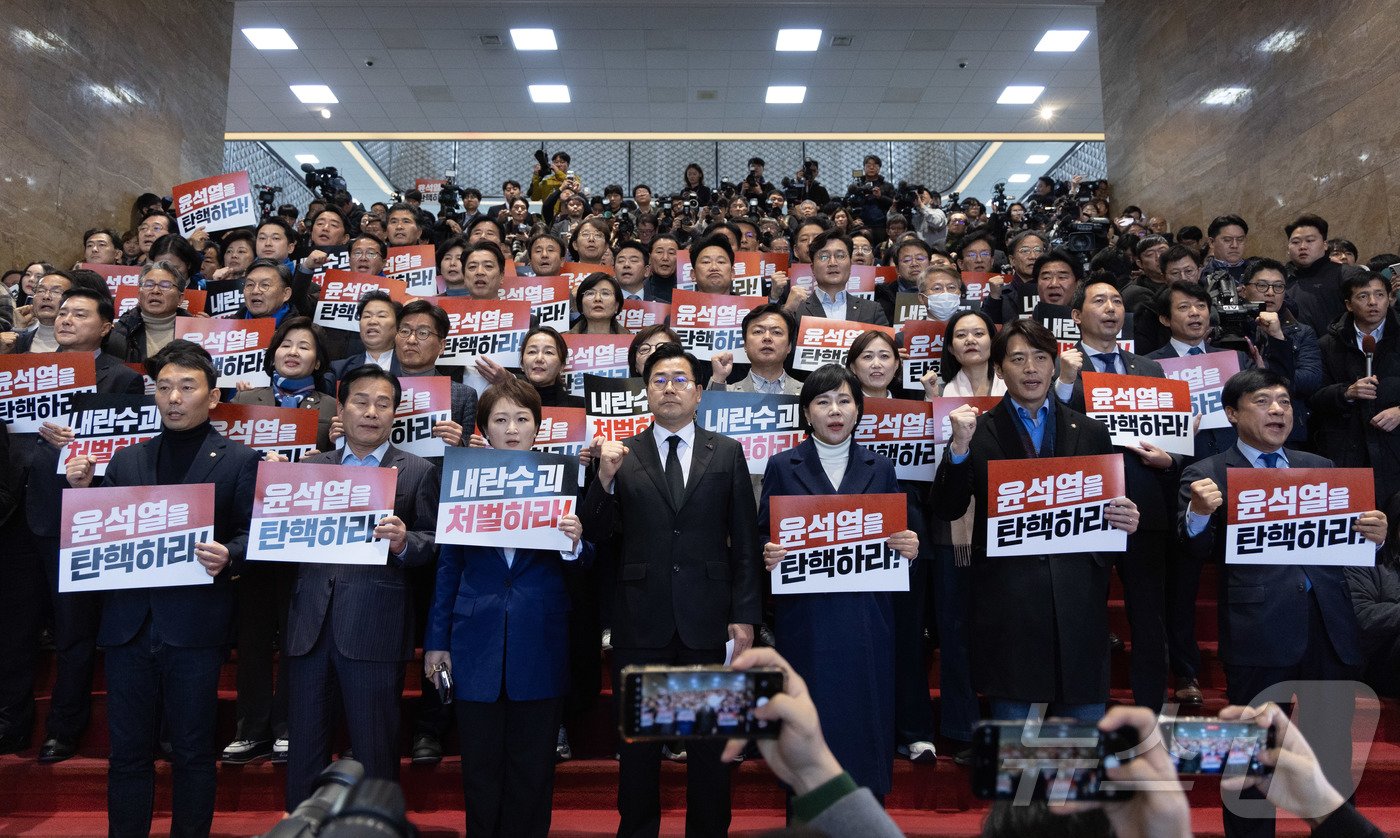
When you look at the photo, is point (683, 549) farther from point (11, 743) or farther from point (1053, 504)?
point (11, 743)

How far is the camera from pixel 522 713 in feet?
10.9

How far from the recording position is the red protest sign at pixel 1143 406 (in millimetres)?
4082

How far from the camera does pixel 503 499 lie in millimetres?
3361

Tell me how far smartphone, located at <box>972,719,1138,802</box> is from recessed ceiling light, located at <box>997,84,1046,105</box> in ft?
53.3

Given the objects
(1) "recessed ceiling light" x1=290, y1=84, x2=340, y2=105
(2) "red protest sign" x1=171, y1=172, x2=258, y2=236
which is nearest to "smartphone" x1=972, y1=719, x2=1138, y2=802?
(2) "red protest sign" x1=171, y1=172, x2=258, y2=236

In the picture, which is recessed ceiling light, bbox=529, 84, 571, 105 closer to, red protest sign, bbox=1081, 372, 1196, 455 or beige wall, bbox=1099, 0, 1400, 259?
beige wall, bbox=1099, 0, 1400, 259

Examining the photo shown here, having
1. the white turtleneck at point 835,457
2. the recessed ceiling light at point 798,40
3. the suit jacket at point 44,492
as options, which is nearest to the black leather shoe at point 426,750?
the suit jacket at point 44,492

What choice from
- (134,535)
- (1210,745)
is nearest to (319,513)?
(134,535)

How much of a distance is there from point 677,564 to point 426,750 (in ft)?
4.71

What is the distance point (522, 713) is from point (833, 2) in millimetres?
12313

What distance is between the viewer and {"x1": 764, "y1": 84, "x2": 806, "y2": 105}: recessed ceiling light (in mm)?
15727

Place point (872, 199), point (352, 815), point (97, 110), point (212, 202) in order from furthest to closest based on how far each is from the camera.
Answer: point (872, 199), point (97, 110), point (212, 202), point (352, 815)

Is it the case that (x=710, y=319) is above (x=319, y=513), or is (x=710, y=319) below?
above

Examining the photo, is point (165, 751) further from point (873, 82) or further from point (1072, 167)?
point (1072, 167)
